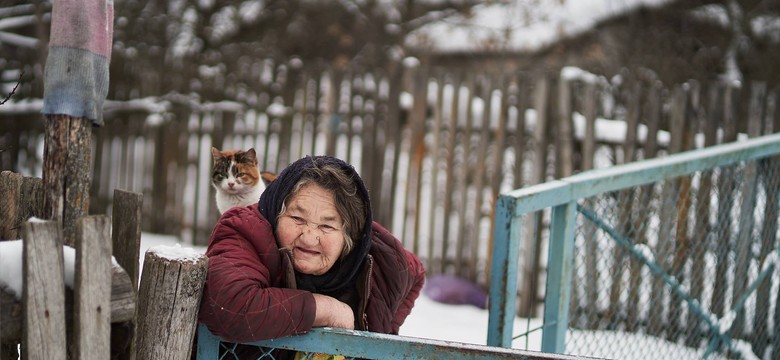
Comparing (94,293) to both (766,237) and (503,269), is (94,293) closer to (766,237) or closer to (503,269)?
(503,269)

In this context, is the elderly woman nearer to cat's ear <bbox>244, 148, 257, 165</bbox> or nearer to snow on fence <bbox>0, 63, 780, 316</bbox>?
cat's ear <bbox>244, 148, 257, 165</bbox>

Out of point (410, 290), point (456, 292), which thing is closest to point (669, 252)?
point (456, 292)

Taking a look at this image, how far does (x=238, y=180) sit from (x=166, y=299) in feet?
8.05

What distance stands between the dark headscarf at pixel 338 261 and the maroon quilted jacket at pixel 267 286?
0.14ft

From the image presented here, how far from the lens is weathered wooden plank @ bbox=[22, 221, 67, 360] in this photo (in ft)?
5.15

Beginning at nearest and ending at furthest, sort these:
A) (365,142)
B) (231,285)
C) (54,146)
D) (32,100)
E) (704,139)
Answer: (54,146), (231,285), (704,139), (365,142), (32,100)

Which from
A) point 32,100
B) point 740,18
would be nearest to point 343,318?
point 32,100

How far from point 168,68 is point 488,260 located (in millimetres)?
3993

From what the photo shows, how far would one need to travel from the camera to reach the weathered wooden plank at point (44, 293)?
1568 millimetres

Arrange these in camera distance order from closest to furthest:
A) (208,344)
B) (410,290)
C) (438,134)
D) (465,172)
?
(208,344), (410,290), (465,172), (438,134)

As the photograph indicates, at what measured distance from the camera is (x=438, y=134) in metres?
6.26

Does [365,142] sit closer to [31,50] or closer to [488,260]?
[488,260]

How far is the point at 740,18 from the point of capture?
10422 millimetres

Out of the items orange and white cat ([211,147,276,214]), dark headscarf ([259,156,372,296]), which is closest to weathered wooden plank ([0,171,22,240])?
dark headscarf ([259,156,372,296])
